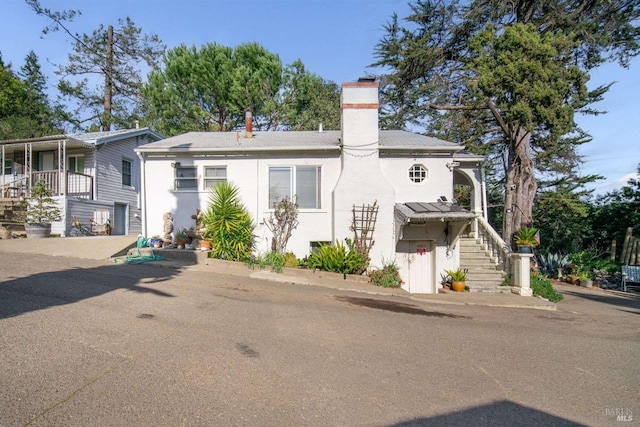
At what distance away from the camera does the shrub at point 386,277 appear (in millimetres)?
11578

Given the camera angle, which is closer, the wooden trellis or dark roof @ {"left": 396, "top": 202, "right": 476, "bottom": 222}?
dark roof @ {"left": 396, "top": 202, "right": 476, "bottom": 222}

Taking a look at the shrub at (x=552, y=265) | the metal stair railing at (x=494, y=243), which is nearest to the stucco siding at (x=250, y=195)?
the metal stair railing at (x=494, y=243)

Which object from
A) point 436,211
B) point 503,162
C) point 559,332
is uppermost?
point 503,162

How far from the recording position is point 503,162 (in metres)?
23.9

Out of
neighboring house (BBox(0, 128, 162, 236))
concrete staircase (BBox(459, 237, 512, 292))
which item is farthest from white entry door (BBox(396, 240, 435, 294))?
neighboring house (BBox(0, 128, 162, 236))

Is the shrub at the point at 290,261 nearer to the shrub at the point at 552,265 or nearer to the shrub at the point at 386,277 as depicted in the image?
the shrub at the point at 386,277

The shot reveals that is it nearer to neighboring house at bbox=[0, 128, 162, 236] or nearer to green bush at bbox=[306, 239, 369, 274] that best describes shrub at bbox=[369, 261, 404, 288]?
green bush at bbox=[306, 239, 369, 274]

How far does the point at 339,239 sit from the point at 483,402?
8.75 meters

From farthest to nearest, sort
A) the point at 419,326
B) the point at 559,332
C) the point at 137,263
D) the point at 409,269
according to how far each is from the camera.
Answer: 1. the point at 409,269
2. the point at 137,263
3. the point at 559,332
4. the point at 419,326

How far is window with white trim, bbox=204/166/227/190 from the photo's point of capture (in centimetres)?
1327

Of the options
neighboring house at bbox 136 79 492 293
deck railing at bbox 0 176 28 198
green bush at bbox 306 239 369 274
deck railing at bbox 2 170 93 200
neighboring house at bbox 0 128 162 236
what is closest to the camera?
green bush at bbox 306 239 369 274

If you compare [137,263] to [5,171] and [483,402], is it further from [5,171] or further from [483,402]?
[5,171]

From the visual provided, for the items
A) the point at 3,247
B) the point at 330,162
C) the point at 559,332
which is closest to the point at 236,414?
the point at 559,332

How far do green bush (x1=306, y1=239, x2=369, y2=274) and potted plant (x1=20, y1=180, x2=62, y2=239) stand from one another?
11453 mm
